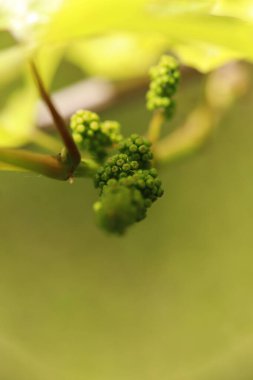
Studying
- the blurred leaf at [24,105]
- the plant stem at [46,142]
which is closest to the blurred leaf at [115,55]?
the blurred leaf at [24,105]

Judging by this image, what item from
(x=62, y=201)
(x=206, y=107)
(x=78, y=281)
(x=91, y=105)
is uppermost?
(x=62, y=201)

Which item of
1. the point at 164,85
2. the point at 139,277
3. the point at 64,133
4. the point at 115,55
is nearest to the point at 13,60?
the point at 64,133

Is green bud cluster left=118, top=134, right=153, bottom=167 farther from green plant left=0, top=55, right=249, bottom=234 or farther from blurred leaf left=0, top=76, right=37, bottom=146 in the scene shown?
blurred leaf left=0, top=76, right=37, bottom=146

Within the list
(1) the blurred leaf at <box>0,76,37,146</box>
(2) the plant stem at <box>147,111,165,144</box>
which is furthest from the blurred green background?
(2) the plant stem at <box>147,111,165,144</box>

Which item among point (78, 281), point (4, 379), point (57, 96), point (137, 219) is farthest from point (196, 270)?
point (137, 219)

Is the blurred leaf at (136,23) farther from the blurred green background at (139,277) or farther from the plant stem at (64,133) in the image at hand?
the blurred green background at (139,277)

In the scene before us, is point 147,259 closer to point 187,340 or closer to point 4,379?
point 187,340
